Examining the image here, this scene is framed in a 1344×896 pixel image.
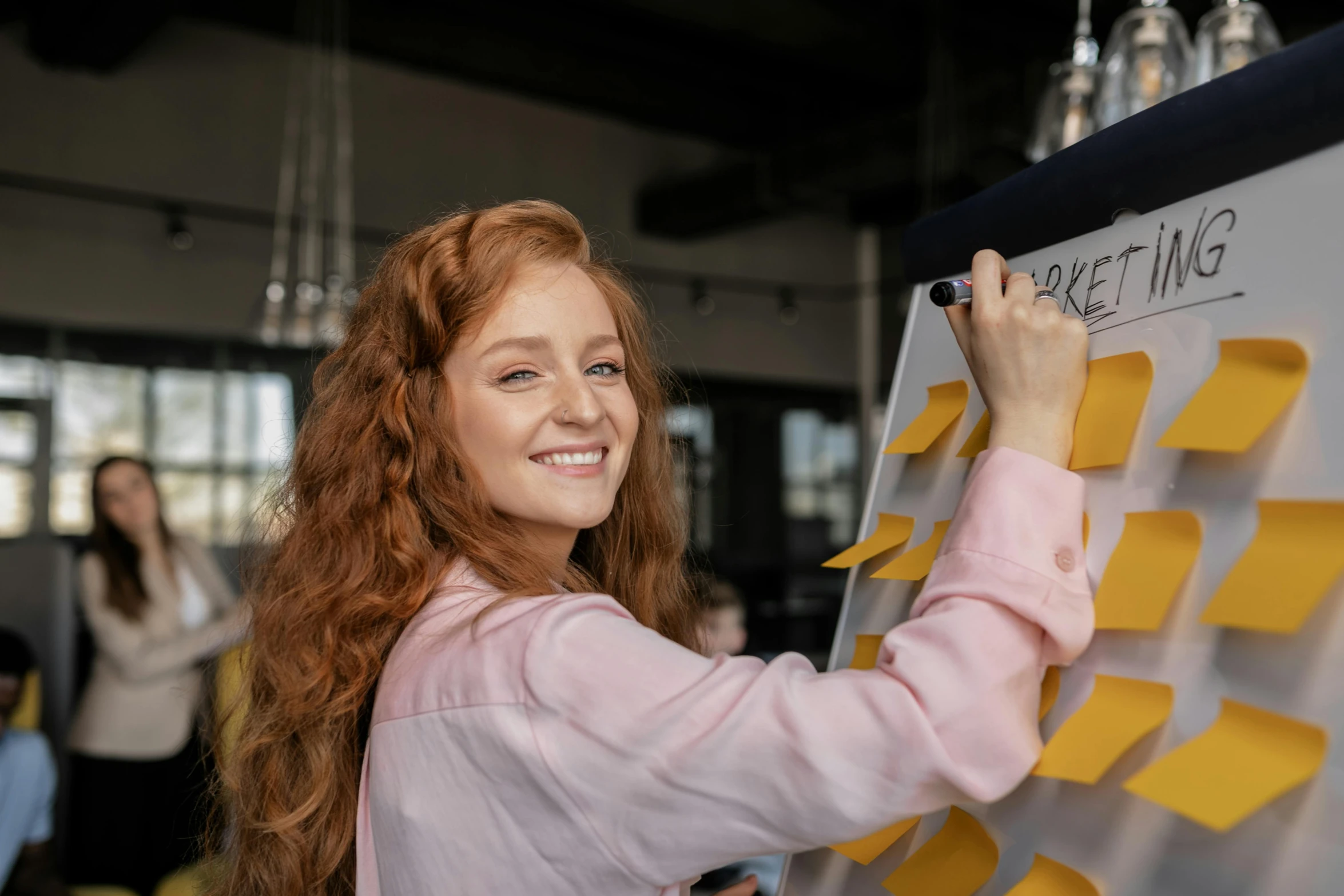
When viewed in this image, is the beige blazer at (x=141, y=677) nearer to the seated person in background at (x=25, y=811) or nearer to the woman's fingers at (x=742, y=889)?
the seated person in background at (x=25, y=811)

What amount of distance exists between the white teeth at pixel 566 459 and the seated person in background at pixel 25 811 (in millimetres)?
2664

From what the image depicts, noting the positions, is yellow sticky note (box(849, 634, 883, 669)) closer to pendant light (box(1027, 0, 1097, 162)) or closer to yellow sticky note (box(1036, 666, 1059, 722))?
yellow sticky note (box(1036, 666, 1059, 722))

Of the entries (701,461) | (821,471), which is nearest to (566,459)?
(701,461)

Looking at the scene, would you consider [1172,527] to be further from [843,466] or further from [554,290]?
[843,466]

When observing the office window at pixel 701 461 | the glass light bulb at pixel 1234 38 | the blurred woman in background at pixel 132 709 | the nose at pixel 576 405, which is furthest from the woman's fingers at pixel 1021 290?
the office window at pixel 701 461

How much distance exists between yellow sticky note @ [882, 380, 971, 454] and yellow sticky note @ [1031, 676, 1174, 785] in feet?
0.93

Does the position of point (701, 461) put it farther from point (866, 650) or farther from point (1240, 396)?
point (1240, 396)

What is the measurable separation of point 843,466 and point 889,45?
131 inches

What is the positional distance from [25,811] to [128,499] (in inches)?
35.7

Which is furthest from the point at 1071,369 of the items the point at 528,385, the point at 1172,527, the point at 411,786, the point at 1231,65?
the point at 1231,65

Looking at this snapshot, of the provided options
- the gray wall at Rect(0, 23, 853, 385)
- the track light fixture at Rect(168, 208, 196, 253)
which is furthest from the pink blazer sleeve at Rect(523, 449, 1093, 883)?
the track light fixture at Rect(168, 208, 196, 253)

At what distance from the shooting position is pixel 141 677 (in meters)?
3.10

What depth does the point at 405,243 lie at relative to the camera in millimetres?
1077

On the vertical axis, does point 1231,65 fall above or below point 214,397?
above
